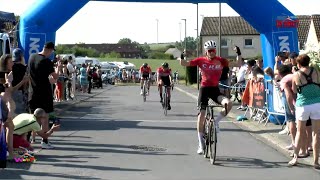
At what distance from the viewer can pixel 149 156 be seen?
1066cm

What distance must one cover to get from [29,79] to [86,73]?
24054 mm

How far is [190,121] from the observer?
17.3m

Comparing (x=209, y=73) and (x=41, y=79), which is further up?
(x=209, y=73)

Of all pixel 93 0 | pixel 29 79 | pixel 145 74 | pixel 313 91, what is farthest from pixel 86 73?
pixel 313 91

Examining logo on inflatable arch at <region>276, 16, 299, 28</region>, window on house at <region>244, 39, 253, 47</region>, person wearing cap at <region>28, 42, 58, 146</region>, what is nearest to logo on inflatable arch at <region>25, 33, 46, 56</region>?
person wearing cap at <region>28, 42, 58, 146</region>

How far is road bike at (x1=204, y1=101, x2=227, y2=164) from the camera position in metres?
9.92

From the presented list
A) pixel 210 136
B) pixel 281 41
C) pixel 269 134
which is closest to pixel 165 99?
pixel 281 41

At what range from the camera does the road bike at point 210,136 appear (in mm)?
9922

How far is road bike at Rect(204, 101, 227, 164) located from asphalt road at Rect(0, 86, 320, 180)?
147 millimetres

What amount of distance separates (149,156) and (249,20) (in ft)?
22.4

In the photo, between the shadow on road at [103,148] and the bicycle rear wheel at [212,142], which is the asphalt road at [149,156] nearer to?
the shadow on road at [103,148]

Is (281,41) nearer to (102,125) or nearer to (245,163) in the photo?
(102,125)

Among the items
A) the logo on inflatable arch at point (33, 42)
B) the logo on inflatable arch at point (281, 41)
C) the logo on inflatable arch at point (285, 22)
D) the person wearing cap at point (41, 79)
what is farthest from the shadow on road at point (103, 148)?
the logo on inflatable arch at point (285, 22)

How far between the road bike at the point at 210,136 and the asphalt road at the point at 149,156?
15 cm
